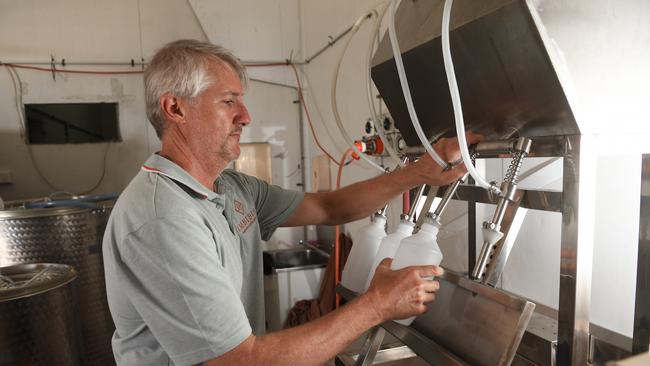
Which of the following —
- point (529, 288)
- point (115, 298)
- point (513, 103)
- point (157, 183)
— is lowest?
point (529, 288)

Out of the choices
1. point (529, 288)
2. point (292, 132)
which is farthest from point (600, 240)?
point (292, 132)

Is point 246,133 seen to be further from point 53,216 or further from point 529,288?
point 529,288

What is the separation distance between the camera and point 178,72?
2.84 ft

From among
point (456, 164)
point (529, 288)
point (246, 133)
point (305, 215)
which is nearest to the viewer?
point (456, 164)

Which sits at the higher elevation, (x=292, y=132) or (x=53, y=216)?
(x=292, y=132)

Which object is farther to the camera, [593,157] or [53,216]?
[53,216]

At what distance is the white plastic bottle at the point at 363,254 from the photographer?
862 millimetres

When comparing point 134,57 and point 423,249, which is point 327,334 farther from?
point 134,57

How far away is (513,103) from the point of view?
671 millimetres

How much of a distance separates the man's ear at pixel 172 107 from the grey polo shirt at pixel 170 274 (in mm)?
101

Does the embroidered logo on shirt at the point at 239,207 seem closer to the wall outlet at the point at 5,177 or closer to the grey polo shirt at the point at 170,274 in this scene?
the grey polo shirt at the point at 170,274

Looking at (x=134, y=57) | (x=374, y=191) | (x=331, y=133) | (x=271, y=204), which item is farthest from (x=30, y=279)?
(x=134, y=57)

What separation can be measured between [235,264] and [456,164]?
0.52 metres

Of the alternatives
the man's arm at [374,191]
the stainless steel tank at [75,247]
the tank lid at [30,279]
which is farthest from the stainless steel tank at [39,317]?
the man's arm at [374,191]
